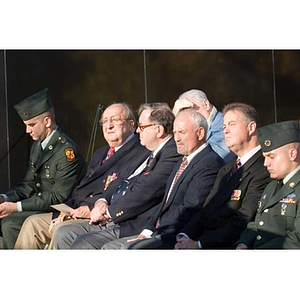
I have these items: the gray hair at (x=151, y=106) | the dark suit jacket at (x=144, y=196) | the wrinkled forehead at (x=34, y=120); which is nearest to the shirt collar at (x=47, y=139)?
the wrinkled forehead at (x=34, y=120)

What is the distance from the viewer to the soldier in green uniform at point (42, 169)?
11.9 m

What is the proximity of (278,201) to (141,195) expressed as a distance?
4.41 ft

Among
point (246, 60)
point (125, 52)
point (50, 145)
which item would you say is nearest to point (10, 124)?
point (50, 145)

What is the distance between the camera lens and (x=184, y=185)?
10.7m

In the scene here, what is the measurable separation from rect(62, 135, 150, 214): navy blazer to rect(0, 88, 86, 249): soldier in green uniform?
0.15 m

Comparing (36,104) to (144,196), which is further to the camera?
(36,104)

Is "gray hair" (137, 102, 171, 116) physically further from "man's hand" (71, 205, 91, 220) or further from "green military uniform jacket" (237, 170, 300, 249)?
"green military uniform jacket" (237, 170, 300, 249)

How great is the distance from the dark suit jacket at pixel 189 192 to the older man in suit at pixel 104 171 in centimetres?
82

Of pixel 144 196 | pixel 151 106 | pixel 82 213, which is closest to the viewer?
pixel 144 196

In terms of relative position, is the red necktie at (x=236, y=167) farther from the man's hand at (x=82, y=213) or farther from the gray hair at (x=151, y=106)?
the man's hand at (x=82, y=213)

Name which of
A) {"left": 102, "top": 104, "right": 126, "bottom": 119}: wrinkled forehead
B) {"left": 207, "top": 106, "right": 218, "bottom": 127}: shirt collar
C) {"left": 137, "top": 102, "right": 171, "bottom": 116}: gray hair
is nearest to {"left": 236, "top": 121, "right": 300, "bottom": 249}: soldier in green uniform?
{"left": 207, "top": 106, "right": 218, "bottom": 127}: shirt collar

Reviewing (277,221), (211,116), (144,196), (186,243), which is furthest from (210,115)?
(277,221)

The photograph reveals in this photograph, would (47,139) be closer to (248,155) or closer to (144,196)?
(144,196)

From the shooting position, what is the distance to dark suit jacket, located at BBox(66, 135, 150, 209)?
11484 millimetres
